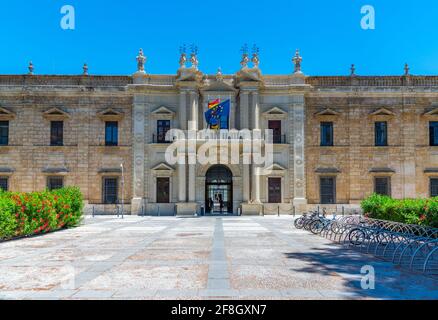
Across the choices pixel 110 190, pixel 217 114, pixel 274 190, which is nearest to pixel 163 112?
pixel 217 114

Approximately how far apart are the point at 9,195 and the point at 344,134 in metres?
24.6

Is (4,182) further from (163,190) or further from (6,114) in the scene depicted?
(163,190)

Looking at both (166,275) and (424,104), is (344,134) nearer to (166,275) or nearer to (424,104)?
(424,104)

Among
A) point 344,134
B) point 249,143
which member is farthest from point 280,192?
point 344,134

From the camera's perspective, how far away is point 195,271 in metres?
9.19

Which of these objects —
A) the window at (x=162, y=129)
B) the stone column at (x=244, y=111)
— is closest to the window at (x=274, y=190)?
the stone column at (x=244, y=111)

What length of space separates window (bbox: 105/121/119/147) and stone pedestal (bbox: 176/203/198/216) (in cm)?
745

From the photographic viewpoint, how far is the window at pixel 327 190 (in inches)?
1254

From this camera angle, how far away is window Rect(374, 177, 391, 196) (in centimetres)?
3186

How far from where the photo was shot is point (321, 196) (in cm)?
3186

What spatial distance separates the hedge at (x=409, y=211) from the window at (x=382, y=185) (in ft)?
42.8

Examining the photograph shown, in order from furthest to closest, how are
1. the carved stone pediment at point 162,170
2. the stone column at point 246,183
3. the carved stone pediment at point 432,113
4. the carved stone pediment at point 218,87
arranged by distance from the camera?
1. the carved stone pediment at point 432,113
2. the carved stone pediment at point 218,87
3. the carved stone pediment at point 162,170
4. the stone column at point 246,183

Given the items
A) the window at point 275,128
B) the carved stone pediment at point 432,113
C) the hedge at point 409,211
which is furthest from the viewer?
the window at point 275,128

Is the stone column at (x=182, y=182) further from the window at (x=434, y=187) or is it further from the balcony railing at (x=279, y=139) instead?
the window at (x=434, y=187)
